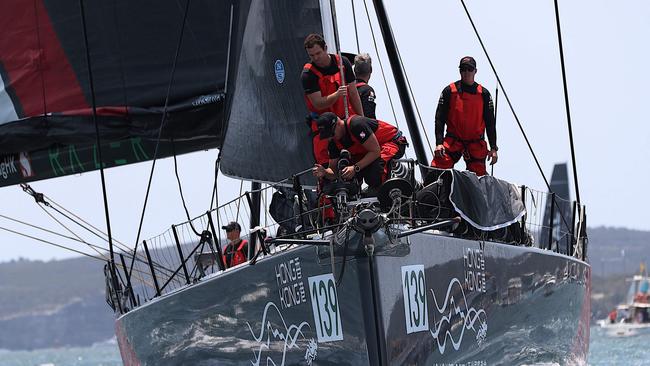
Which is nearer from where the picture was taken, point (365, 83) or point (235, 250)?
point (365, 83)

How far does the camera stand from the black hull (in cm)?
892

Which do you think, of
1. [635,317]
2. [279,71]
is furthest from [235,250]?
[635,317]

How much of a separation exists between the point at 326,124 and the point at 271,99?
170 centimetres

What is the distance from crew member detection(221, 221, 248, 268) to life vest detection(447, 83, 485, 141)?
1.63m

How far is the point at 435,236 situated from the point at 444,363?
0.72m

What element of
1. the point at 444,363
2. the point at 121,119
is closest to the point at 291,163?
the point at 444,363

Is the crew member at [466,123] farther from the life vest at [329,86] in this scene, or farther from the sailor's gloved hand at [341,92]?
the sailor's gloved hand at [341,92]

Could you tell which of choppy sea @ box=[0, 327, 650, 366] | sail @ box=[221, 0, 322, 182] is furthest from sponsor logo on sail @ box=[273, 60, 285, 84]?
choppy sea @ box=[0, 327, 650, 366]

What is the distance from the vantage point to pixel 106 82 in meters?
13.8

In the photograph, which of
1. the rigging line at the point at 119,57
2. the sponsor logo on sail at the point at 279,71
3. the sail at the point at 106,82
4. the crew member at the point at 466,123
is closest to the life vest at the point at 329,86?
the sponsor logo on sail at the point at 279,71

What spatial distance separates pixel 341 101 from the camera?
31.0 feet

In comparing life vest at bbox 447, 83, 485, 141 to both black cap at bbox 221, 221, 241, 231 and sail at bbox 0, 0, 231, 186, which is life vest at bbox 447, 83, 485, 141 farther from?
sail at bbox 0, 0, 231, 186

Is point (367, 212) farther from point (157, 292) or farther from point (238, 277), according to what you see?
point (157, 292)

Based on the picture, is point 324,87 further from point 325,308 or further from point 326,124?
point 325,308
